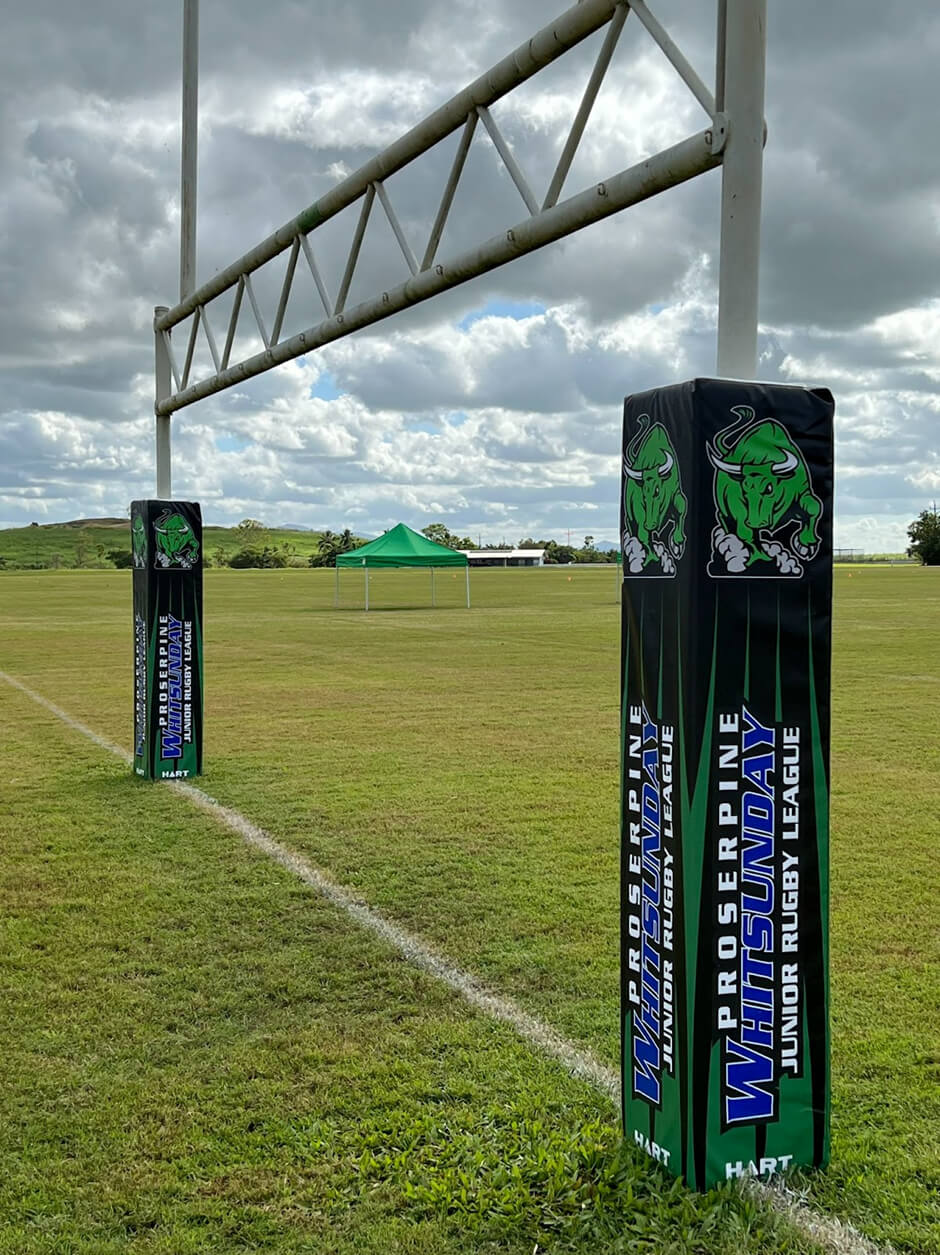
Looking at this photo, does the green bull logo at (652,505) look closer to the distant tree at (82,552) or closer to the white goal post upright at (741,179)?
the white goal post upright at (741,179)

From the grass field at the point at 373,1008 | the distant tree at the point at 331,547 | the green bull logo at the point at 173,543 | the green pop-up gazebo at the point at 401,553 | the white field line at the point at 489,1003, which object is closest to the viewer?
the white field line at the point at 489,1003

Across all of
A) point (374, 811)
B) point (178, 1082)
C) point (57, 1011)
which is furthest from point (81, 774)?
point (178, 1082)

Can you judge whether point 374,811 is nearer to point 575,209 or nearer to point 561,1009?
point 561,1009

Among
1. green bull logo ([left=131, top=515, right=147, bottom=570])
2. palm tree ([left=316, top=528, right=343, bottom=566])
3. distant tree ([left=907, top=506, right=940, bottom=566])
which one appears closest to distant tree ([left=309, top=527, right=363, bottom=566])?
palm tree ([left=316, top=528, right=343, bottom=566])

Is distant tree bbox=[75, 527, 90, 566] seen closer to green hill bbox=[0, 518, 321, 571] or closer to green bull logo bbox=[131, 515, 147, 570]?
green hill bbox=[0, 518, 321, 571]

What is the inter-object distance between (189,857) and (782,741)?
4311 millimetres

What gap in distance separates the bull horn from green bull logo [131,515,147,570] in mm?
6309

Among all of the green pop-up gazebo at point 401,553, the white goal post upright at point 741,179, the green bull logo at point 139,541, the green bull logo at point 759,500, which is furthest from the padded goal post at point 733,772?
the green pop-up gazebo at point 401,553

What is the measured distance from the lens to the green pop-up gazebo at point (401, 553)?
28.3m

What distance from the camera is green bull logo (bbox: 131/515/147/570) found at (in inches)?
332

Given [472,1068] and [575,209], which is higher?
[575,209]

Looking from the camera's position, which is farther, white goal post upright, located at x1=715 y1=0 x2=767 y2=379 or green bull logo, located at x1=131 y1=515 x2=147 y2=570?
green bull logo, located at x1=131 y1=515 x2=147 y2=570

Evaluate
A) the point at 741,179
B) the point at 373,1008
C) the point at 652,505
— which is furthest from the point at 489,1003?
the point at 741,179

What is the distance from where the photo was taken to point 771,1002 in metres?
2.99
